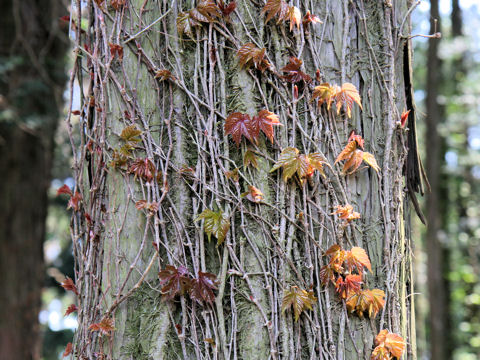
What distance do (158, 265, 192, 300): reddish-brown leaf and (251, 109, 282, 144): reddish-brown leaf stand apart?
593mm

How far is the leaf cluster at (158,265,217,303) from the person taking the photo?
1.68 meters

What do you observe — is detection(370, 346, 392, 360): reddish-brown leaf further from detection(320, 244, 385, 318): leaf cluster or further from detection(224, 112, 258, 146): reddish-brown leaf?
detection(224, 112, 258, 146): reddish-brown leaf

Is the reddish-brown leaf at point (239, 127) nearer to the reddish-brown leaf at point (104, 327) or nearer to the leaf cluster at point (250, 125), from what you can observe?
the leaf cluster at point (250, 125)

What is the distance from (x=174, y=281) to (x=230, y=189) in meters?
0.41

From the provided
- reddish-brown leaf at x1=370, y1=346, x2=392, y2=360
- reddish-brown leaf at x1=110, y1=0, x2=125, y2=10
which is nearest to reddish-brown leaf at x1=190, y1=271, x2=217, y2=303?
reddish-brown leaf at x1=370, y1=346, x2=392, y2=360

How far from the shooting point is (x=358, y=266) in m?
1.77

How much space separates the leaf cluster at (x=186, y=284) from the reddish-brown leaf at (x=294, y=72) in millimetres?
843

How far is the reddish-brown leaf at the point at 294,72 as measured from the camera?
184 cm

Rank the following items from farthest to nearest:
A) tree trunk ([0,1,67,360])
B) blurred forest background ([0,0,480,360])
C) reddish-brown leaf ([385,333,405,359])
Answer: blurred forest background ([0,0,480,360]) < tree trunk ([0,1,67,360]) < reddish-brown leaf ([385,333,405,359])

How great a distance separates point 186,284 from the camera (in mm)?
1696

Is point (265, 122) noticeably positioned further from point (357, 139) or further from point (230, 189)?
point (357, 139)

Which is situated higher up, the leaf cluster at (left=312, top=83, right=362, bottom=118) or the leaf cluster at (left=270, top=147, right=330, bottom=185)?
the leaf cluster at (left=312, top=83, right=362, bottom=118)

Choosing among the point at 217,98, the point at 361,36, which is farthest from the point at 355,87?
the point at 217,98

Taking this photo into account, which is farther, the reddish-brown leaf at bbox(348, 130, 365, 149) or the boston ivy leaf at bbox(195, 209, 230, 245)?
the reddish-brown leaf at bbox(348, 130, 365, 149)
